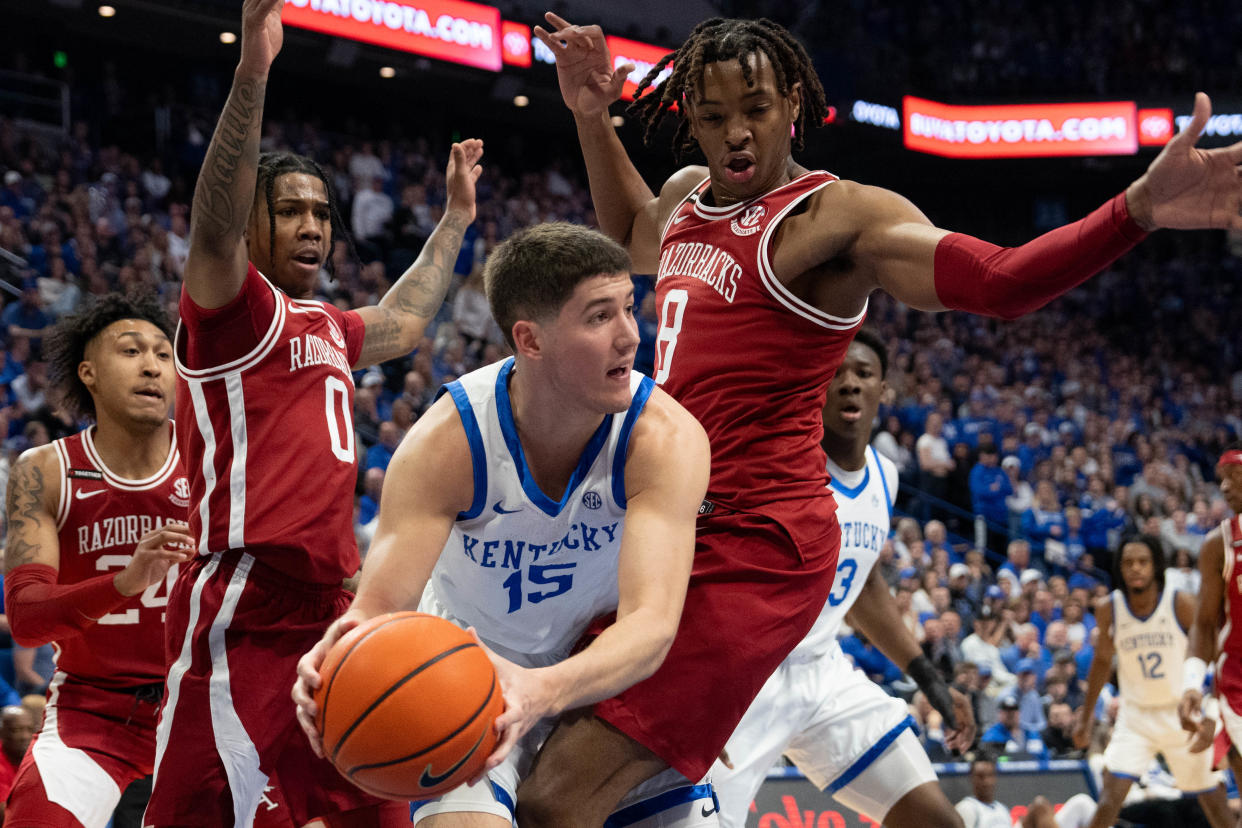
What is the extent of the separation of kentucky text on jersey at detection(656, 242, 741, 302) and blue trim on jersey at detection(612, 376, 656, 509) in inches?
19.6

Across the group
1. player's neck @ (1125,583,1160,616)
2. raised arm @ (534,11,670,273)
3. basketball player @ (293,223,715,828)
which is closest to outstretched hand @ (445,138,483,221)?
raised arm @ (534,11,670,273)

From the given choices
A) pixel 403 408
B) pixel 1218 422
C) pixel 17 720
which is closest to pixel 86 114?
pixel 403 408

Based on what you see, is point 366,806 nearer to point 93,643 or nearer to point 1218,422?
point 93,643

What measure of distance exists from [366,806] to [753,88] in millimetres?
2061

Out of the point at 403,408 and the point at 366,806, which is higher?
the point at 403,408

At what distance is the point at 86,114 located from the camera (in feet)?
46.8

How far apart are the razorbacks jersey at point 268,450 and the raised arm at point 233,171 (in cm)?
13

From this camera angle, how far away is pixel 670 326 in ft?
11.3

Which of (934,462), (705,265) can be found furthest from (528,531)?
(934,462)

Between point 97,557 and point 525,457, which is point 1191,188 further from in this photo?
point 97,557

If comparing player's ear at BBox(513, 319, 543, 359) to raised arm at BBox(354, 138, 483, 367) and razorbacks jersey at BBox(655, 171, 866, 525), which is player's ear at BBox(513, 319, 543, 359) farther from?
raised arm at BBox(354, 138, 483, 367)

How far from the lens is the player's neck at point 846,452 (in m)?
4.80

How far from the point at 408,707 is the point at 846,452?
110 inches

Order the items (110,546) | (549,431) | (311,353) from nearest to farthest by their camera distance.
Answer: (549,431), (311,353), (110,546)
